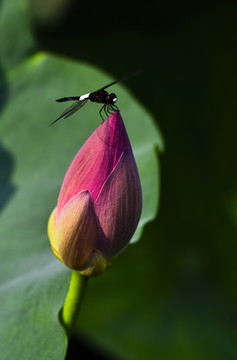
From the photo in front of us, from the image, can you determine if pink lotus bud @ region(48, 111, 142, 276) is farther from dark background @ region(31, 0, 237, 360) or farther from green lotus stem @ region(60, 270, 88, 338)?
dark background @ region(31, 0, 237, 360)

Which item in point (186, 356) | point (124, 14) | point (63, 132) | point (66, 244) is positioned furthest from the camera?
point (124, 14)

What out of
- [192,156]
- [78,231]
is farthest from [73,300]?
[192,156]

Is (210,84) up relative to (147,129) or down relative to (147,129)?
down

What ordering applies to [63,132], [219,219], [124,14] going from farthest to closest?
[124,14] → [219,219] → [63,132]

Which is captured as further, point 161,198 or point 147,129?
point 161,198

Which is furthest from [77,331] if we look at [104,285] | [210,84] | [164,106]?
[210,84]

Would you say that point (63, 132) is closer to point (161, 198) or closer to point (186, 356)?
point (161, 198)

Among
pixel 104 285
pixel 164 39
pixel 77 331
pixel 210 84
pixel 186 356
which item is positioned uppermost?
pixel 164 39

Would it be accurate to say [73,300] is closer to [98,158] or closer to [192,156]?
[98,158]
